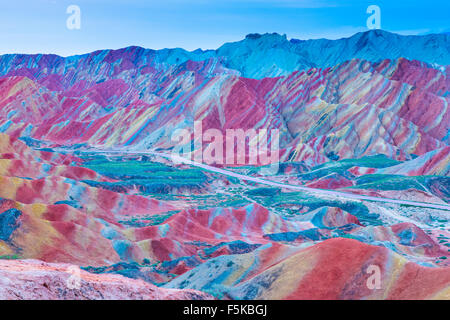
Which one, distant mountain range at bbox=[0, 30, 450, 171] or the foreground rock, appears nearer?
the foreground rock

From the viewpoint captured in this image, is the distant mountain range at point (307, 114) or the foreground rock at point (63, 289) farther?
the distant mountain range at point (307, 114)

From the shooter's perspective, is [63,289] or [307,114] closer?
[63,289]

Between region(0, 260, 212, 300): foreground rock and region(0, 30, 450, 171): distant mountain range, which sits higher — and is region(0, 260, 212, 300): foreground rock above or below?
below

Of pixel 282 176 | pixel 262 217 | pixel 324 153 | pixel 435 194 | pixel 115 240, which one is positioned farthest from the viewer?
pixel 324 153

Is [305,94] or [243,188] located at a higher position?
[305,94]

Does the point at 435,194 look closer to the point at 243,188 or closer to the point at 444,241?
the point at 444,241

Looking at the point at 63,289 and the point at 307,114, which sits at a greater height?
the point at 307,114

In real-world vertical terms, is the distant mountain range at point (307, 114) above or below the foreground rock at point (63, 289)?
above
